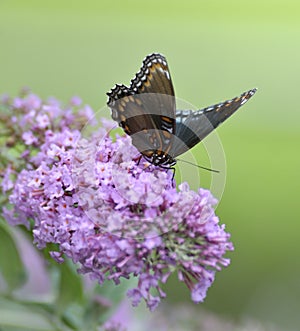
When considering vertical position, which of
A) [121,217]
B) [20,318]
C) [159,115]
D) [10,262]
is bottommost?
[20,318]

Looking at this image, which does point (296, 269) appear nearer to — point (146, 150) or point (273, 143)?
point (273, 143)

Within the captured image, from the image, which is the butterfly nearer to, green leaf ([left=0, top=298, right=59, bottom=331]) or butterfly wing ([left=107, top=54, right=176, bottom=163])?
butterfly wing ([left=107, top=54, right=176, bottom=163])

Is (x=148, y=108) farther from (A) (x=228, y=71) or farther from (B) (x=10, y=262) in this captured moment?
→ (A) (x=228, y=71)

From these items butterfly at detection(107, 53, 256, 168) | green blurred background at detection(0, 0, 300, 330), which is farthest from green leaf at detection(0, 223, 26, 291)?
green blurred background at detection(0, 0, 300, 330)

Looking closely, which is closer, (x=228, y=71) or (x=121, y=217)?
(x=121, y=217)

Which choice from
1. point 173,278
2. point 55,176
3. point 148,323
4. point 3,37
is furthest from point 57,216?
point 3,37

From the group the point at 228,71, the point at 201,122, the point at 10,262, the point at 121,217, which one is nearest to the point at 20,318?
the point at 10,262
